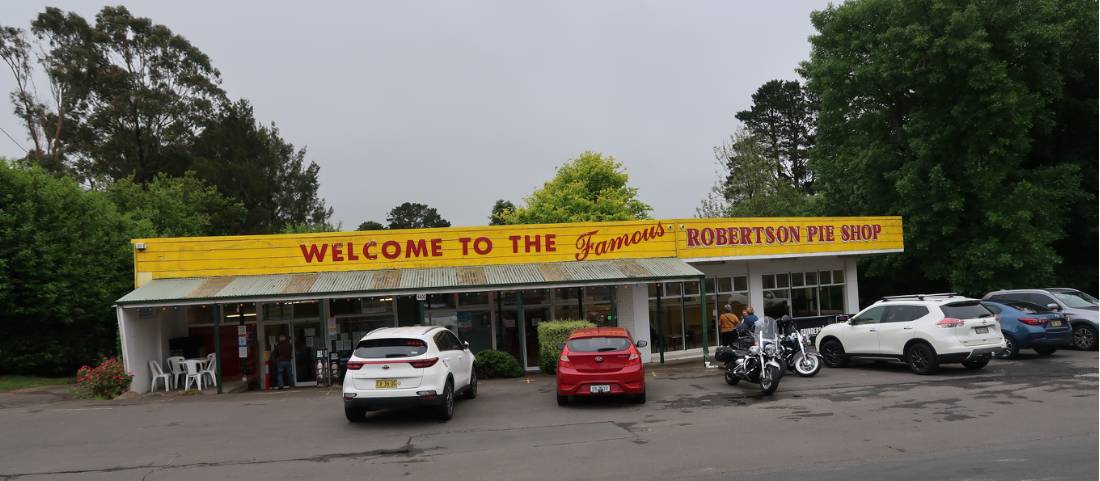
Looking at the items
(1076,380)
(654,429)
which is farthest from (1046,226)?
(654,429)

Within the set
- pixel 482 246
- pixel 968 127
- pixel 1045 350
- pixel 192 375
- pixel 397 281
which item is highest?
pixel 968 127

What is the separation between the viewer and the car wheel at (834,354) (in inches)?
669

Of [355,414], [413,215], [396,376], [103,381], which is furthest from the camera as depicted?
[413,215]

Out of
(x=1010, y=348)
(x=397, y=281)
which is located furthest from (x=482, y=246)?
(x=1010, y=348)

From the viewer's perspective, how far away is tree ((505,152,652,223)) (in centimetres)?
4919

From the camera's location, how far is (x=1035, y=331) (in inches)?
685

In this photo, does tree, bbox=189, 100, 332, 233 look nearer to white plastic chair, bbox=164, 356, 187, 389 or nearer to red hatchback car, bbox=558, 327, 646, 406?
white plastic chair, bbox=164, 356, 187, 389

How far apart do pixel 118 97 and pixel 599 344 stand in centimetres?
4319

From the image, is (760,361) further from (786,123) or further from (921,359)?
(786,123)

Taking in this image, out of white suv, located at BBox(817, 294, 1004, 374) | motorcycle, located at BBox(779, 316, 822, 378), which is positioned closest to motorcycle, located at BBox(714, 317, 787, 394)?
motorcycle, located at BBox(779, 316, 822, 378)

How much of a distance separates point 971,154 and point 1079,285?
8.49 meters

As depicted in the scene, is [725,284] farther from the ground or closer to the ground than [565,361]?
farther from the ground

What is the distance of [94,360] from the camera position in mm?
22875

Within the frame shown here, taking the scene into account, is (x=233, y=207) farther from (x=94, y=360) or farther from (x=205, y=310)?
(x=205, y=310)
